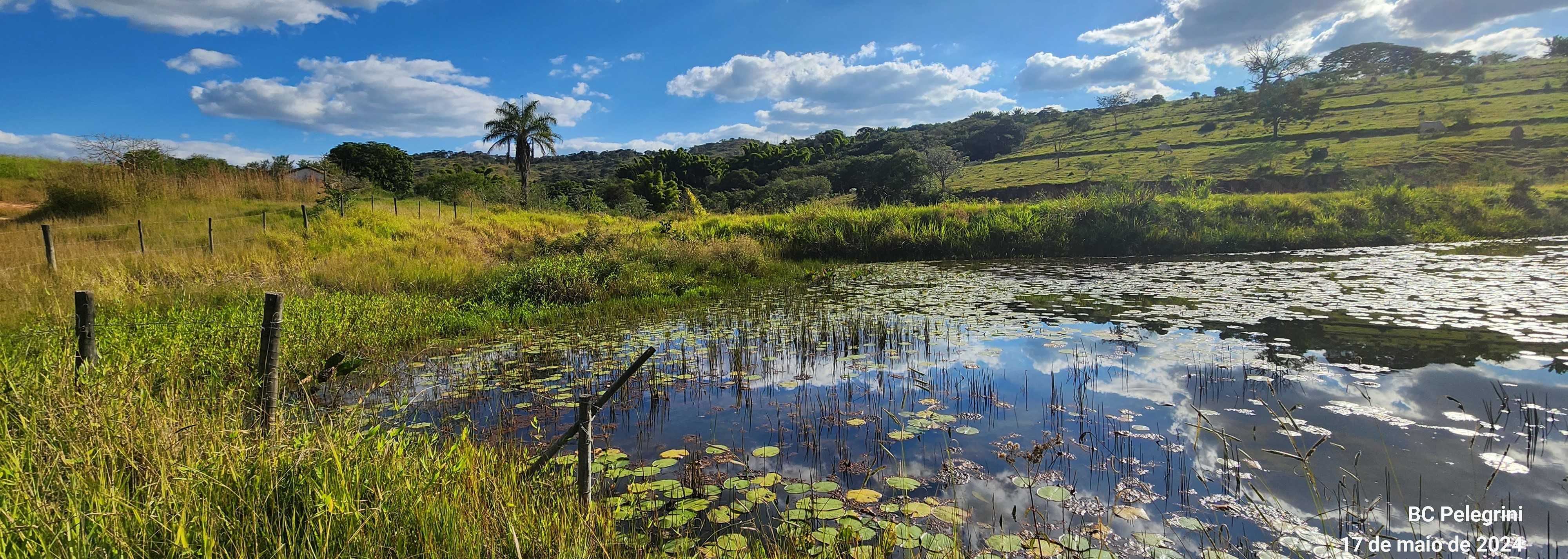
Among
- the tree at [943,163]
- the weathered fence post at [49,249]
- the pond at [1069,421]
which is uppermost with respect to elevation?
the tree at [943,163]

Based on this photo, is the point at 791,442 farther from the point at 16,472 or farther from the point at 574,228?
the point at 574,228

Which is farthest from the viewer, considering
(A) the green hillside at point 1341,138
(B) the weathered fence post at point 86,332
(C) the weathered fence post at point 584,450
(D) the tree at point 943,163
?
(D) the tree at point 943,163

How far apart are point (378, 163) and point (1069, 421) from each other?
5661 cm

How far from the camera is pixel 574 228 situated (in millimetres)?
22469

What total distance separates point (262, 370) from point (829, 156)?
76.9 m

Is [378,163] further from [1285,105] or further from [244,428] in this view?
[1285,105]

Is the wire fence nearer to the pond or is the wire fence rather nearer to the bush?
the bush

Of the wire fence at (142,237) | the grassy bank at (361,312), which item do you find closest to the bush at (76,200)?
the grassy bank at (361,312)

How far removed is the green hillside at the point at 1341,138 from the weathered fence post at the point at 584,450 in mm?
38297

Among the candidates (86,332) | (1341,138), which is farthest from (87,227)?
A: (1341,138)

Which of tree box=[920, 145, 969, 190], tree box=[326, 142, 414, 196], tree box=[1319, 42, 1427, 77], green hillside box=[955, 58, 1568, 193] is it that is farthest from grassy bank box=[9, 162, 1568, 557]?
tree box=[1319, 42, 1427, 77]

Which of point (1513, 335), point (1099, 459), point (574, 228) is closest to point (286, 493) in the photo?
point (1099, 459)

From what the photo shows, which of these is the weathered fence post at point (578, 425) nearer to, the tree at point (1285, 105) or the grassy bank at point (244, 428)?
the grassy bank at point (244, 428)

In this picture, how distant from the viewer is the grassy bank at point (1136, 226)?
1730cm
